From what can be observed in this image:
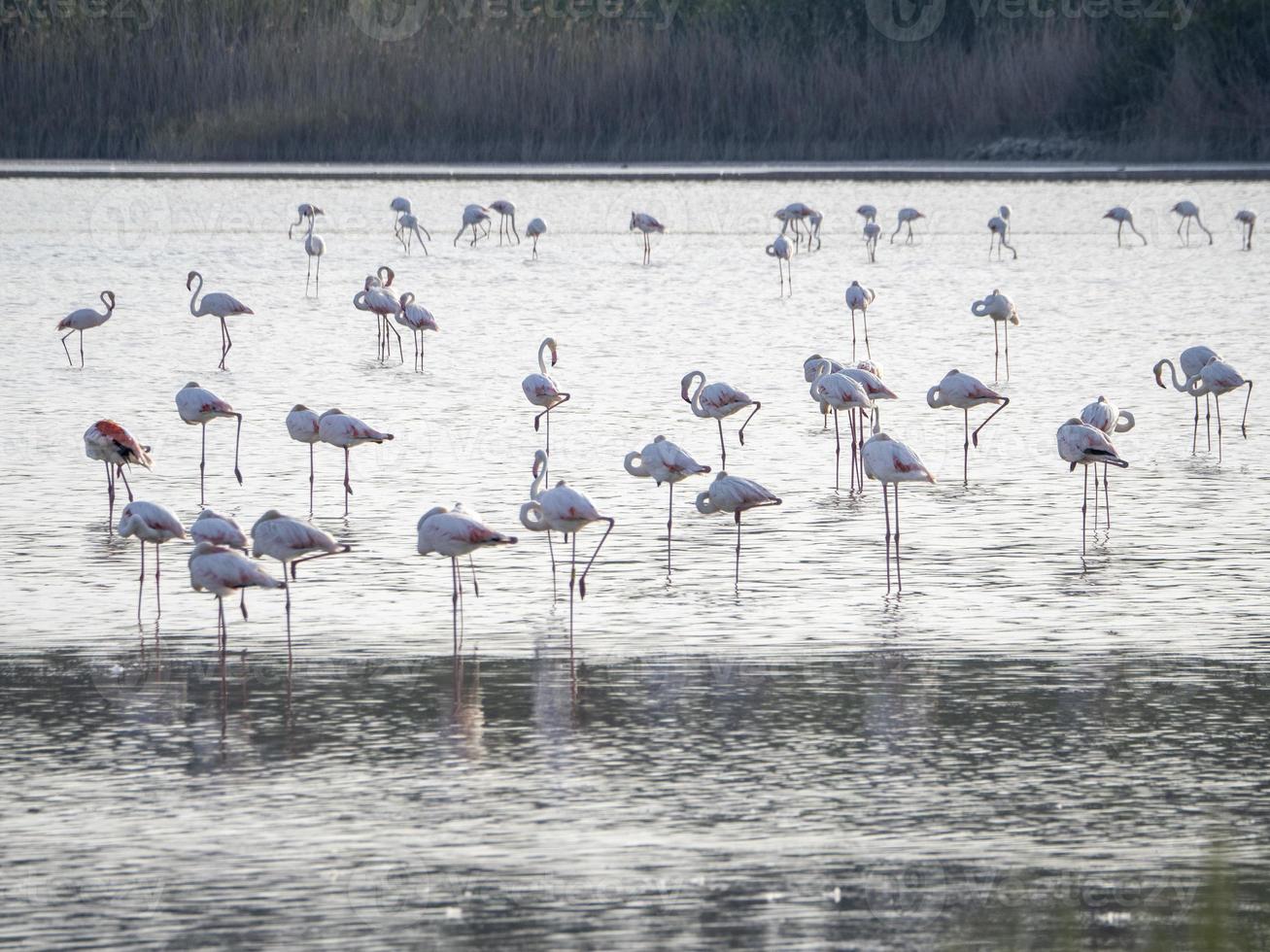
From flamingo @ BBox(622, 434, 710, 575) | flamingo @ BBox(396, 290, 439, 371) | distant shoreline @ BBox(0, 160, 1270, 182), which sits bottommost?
flamingo @ BBox(622, 434, 710, 575)

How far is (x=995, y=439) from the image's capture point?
11633mm

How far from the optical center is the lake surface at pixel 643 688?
4785mm

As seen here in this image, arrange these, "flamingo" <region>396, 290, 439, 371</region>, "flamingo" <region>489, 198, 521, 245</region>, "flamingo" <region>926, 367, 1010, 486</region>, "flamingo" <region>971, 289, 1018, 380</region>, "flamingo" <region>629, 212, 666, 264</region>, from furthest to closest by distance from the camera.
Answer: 1. "flamingo" <region>489, 198, 521, 245</region>
2. "flamingo" <region>629, 212, 666, 264</region>
3. "flamingo" <region>396, 290, 439, 371</region>
4. "flamingo" <region>971, 289, 1018, 380</region>
5. "flamingo" <region>926, 367, 1010, 486</region>

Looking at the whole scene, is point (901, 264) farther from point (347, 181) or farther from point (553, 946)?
point (553, 946)

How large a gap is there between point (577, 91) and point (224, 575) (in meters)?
26.2

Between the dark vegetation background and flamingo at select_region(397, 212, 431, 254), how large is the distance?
24.0 feet

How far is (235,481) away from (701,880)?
5.74 meters

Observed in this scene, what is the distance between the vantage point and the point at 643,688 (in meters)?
6.57

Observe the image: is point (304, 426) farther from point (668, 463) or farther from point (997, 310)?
point (997, 310)

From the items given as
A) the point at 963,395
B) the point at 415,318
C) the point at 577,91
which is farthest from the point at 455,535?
the point at 577,91

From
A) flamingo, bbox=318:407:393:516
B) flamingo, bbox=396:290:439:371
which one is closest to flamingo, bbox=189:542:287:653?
flamingo, bbox=318:407:393:516

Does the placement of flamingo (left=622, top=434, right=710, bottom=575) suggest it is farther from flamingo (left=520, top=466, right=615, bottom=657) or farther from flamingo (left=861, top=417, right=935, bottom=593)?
flamingo (left=520, top=466, right=615, bottom=657)

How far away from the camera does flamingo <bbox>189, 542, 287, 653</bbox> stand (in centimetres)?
678

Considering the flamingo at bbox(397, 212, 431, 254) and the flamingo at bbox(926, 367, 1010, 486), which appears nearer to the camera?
the flamingo at bbox(926, 367, 1010, 486)
